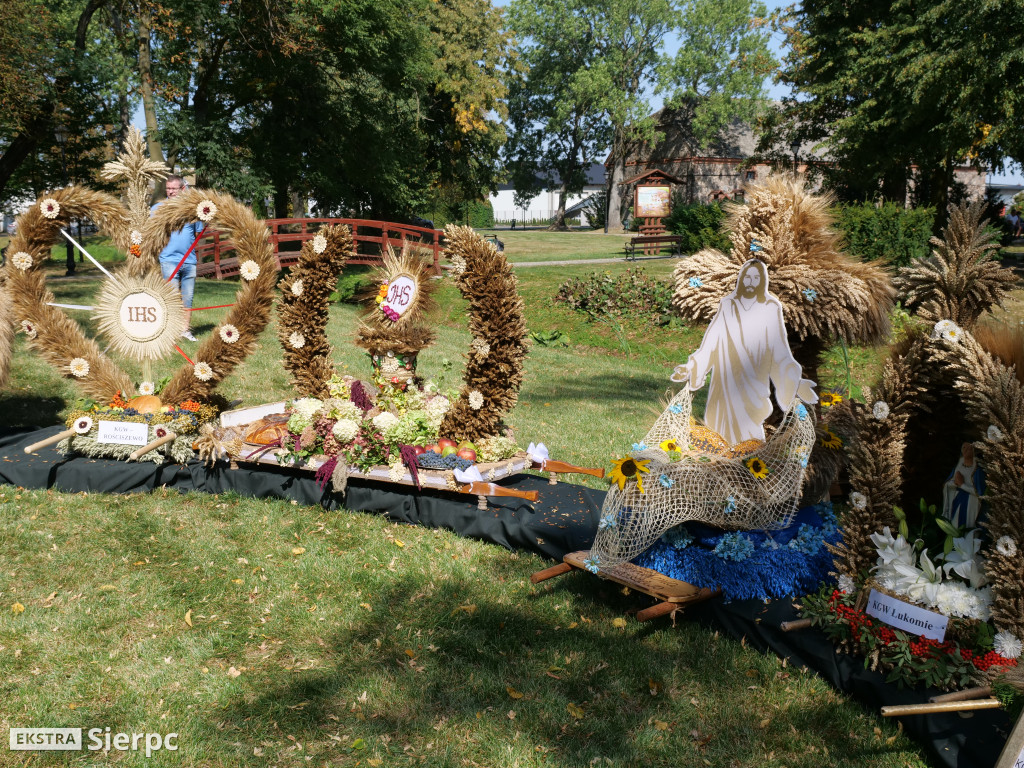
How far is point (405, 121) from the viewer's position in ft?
85.3

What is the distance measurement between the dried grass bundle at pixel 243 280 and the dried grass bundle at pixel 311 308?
0.73 feet

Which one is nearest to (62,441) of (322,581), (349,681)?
(322,581)

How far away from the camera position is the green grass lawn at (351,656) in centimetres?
353

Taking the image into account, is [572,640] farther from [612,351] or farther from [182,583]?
[612,351]

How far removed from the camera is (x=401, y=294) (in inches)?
245

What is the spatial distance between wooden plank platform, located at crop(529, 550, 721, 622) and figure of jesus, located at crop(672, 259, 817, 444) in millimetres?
1071

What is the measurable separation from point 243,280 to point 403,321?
5.14 feet

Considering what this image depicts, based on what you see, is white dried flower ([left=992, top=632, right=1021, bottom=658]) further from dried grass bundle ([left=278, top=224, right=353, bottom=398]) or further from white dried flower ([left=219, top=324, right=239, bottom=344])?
white dried flower ([left=219, top=324, right=239, bottom=344])

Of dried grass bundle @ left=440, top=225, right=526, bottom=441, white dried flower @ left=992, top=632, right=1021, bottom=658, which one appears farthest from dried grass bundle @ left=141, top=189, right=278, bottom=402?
white dried flower @ left=992, top=632, right=1021, bottom=658

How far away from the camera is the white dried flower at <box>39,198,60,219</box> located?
22.4 ft

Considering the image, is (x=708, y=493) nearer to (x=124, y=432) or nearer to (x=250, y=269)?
(x=250, y=269)

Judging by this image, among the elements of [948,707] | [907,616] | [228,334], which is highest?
[228,334]

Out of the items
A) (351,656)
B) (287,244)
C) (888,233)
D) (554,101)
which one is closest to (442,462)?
(351,656)

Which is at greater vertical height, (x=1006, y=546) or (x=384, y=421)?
(x=1006, y=546)
